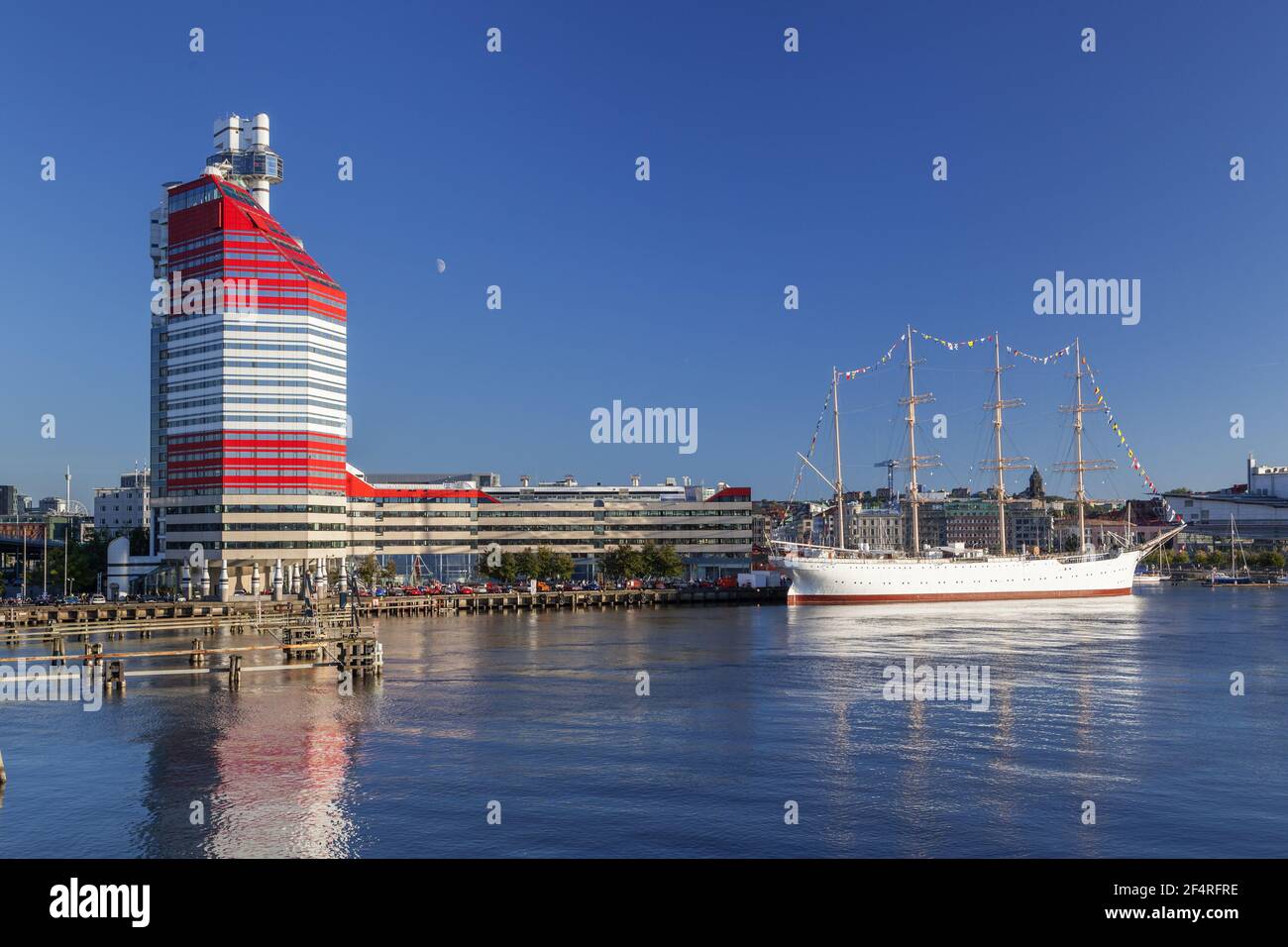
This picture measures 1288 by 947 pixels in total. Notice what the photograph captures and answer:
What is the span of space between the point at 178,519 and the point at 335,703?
98215mm

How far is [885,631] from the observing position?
3457 inches

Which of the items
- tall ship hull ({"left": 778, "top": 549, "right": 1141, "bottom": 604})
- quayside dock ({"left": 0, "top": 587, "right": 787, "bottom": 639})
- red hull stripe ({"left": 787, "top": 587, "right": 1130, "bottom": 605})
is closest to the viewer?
quayside dock ({"left": 0, "top": 587, "right": 787, "bottom": 639})

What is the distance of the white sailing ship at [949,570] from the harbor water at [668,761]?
57.2m

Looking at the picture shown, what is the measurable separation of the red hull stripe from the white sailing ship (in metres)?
0.12

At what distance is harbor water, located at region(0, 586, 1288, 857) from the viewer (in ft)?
89.6

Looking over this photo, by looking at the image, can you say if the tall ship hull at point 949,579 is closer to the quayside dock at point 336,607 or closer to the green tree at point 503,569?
the quayside dock at point 336,607

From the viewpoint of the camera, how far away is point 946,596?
12825 centimetres

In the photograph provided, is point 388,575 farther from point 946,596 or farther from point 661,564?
point 946,596

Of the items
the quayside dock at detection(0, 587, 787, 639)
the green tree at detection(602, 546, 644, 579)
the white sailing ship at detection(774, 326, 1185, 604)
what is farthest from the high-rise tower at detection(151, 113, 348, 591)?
the white sailing ship at detection(774, 326, 1185, 604)

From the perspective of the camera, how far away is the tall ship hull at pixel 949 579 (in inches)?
4902

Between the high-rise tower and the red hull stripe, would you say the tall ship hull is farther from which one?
the high-rise tower

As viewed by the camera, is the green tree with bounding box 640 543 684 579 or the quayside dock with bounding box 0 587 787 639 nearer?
the quayside dock with bounding box 0 587 787 639
